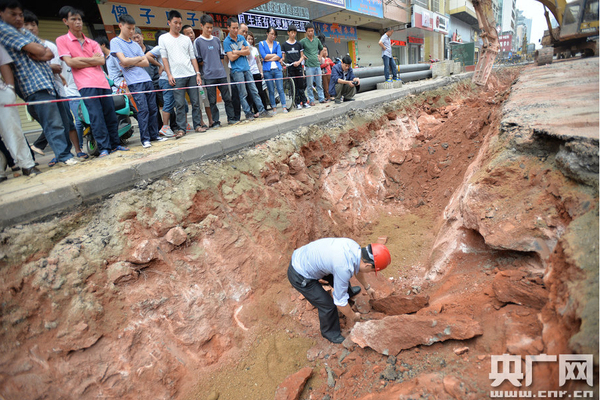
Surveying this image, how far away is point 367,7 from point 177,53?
1421 cm

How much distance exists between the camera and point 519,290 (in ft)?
7.66

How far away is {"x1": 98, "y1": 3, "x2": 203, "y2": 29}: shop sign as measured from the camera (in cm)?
770

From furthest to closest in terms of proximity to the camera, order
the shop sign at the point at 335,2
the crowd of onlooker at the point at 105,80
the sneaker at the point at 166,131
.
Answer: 1. the shop sign at the point at 335,2
2. the sneaker at the point at 166,131
3. the crowd of onlooker at the point at 105,80

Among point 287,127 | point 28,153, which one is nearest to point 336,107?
point 287,127

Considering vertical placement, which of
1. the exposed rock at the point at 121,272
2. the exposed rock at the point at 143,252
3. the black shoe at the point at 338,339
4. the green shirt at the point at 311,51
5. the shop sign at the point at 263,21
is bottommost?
the black shoe at the point at 338,339

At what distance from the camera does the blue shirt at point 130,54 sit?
4137 millimetres

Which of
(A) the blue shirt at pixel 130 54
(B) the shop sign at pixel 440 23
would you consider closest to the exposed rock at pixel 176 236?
(A) the blue shirt at pixel 130 54

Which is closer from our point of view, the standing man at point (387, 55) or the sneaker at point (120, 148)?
the sneaker at point (120, 148)

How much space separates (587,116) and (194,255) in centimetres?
416

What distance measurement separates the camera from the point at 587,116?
2873 mm

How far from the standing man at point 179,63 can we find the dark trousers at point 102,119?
0.89 m

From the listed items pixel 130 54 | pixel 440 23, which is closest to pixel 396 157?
pixel 130 54

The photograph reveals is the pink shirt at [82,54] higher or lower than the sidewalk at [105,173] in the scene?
higher

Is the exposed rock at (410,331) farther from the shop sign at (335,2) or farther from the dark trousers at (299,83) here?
the shop sign at (335,2)
